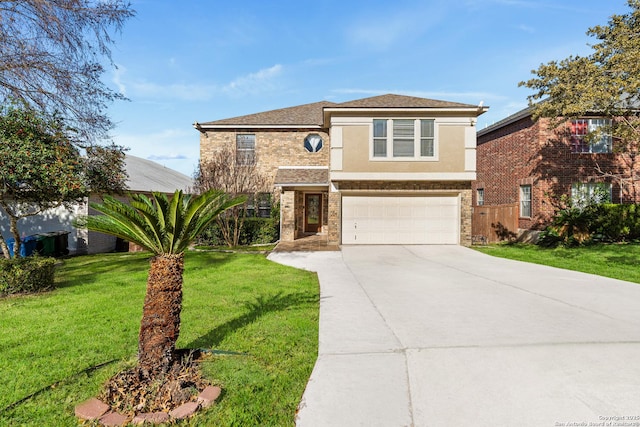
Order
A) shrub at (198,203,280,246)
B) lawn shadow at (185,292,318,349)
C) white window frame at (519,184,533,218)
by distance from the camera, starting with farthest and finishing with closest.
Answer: white window frame at (519,184,533,218), shrub at (198,203,280,246), lawn shadow at (185,292,318,349)

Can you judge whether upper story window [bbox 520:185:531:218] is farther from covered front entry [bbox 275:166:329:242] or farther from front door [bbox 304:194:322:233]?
front door [bbox 304:194:322:233]

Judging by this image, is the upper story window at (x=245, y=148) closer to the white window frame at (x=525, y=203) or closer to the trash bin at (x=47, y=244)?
the trash bin at (x=47, y=244)

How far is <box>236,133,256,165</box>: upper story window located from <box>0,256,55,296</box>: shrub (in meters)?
11.4

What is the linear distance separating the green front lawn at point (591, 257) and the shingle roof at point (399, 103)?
244 inches

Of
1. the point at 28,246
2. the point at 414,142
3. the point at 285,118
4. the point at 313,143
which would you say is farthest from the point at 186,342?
the point at 285,118

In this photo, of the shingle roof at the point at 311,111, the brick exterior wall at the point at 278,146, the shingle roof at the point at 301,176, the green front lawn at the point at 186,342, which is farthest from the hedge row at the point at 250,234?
the green front lawn at the point at 186,342

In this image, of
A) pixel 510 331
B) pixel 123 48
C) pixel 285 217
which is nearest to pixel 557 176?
pixel 285 217

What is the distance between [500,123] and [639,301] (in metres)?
14.7

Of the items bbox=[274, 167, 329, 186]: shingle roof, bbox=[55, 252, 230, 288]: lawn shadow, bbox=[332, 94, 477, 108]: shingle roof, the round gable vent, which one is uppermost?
bbox=[332, 94, 477, 108]: shingle roof

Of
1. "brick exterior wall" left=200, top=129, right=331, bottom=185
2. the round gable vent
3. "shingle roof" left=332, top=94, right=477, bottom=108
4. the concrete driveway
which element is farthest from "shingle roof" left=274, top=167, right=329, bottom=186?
the concrete driveway

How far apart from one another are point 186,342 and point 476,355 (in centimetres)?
368

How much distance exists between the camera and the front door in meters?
18.8

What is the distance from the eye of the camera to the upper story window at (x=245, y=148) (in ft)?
59.7

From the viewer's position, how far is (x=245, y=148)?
18.3 meters
